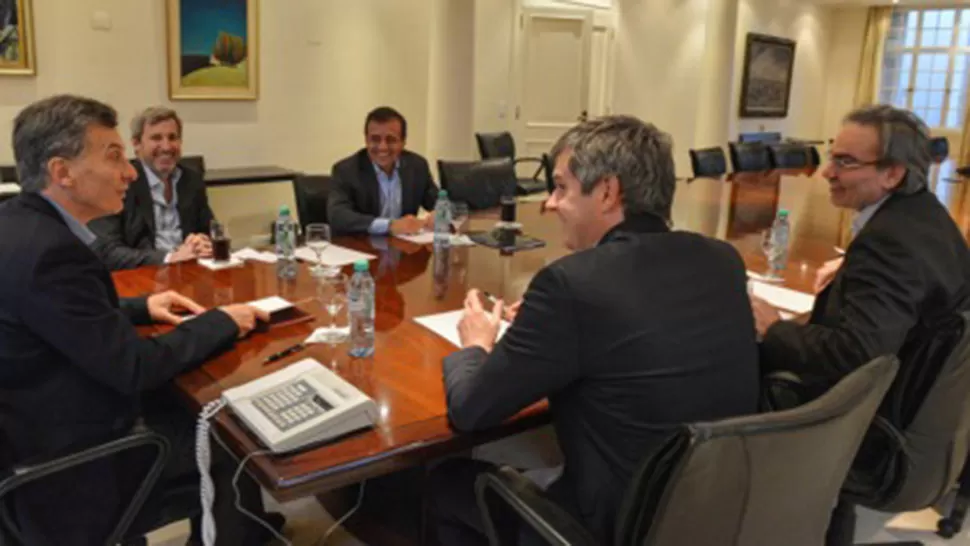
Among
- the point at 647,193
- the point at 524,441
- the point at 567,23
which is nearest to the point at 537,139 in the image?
the point at 567,23

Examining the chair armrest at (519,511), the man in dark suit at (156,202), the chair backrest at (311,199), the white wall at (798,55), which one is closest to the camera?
the chair armrest at (519,511)

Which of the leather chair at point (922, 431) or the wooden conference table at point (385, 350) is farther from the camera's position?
the leather chair at point (922, 431)

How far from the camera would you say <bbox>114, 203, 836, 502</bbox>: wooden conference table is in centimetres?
130

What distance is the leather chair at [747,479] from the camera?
1.02 metres

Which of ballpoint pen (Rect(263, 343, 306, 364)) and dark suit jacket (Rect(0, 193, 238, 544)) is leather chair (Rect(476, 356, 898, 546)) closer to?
ballpoint pen (Rect(263, 343, 306, 364))

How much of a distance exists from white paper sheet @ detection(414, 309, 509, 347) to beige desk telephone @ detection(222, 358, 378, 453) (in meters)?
0.42

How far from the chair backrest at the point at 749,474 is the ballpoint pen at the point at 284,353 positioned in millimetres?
882

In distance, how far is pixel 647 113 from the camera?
29.4 feet

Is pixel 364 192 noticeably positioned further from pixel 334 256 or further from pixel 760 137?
pixel 760 137

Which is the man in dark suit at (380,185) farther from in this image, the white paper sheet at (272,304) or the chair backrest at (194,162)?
the chair backrest at (194,162)

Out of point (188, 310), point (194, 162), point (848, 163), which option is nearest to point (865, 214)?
point (848, 163)

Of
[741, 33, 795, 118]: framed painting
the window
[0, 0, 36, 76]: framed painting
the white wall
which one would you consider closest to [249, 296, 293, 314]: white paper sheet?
[0, 0, 36, 76]: framed painting

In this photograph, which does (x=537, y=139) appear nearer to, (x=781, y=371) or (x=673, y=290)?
(x=781, y=371)

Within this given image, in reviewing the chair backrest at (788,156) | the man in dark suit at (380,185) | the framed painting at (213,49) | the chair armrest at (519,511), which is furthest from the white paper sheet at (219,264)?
the chair backrest at (788,156)
